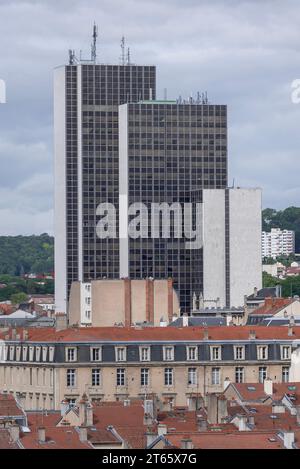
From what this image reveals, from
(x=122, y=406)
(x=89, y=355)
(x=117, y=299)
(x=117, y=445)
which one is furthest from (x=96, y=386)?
(x=117, y=299)

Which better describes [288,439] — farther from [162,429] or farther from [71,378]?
[71,378]

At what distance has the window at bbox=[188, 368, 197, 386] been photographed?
11200 centimetres

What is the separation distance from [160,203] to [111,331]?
83471 mm

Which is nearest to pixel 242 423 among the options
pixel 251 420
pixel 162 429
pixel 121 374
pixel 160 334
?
pixel 251 420

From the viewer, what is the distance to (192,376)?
11244cm

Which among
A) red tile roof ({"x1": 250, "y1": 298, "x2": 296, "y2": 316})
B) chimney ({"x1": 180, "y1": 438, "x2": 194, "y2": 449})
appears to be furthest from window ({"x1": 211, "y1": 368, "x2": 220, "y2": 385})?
chimney ({"x1": 180, "y1": 438, "x2": 194, "y2": 449})

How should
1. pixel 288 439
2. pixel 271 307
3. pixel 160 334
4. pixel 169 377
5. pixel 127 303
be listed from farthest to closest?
1. pixel 127 303
2. pixel 271 307
3. pixel 160 334
4. pixel 169 377
5. pixel 288 439

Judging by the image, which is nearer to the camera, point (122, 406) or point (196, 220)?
point (122, 406)

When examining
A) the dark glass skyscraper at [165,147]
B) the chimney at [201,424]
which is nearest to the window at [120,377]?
the chimney at [201,424]

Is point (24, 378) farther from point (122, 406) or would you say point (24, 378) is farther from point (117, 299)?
point (117, 299)

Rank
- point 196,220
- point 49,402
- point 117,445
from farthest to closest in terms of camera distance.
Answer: point 196,220, point 49,402, point 117,445

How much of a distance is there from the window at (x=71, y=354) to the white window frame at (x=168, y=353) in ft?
16.5

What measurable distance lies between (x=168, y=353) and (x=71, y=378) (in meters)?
6.03

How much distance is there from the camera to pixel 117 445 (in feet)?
199
